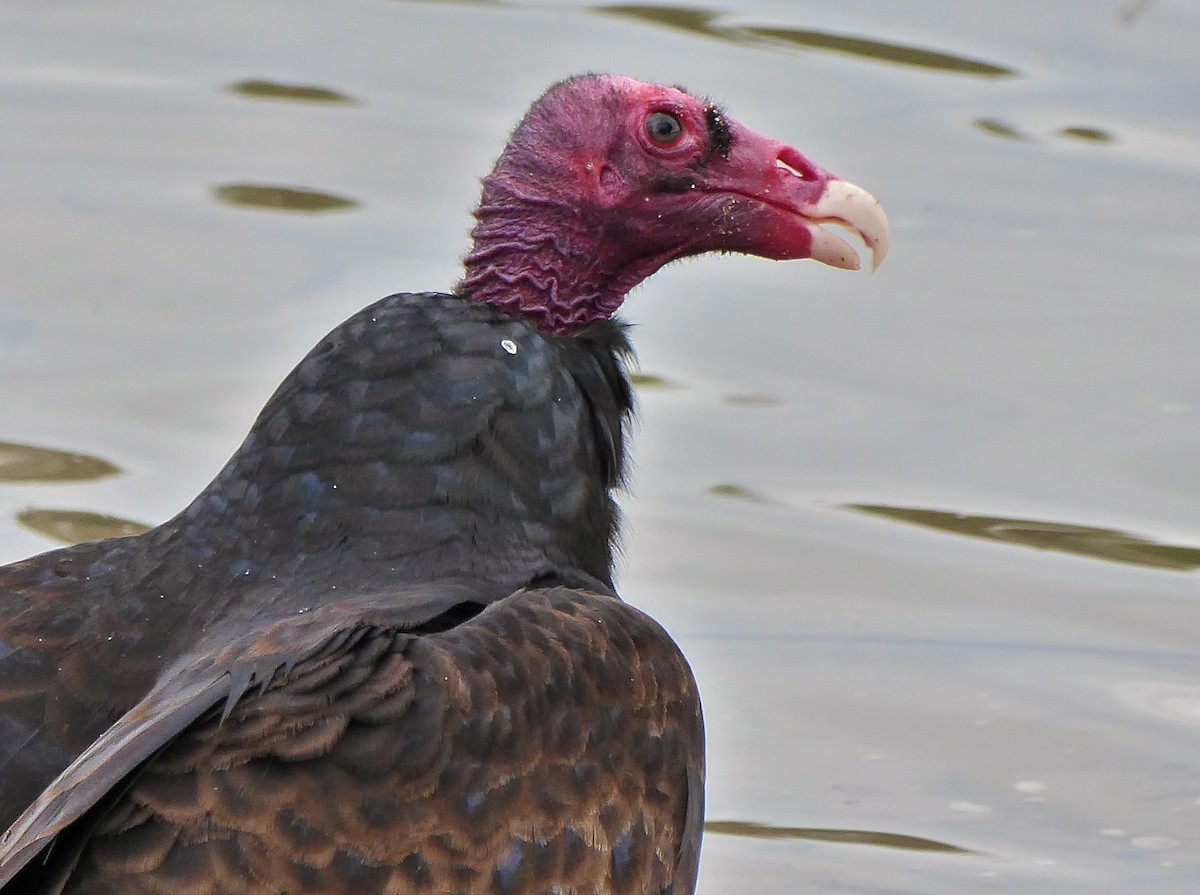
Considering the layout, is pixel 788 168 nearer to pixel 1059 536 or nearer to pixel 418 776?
pixel 418 776

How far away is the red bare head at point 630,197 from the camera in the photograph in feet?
15.9

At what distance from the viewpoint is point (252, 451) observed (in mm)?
4469

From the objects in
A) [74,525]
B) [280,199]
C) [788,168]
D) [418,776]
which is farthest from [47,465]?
[418,776]

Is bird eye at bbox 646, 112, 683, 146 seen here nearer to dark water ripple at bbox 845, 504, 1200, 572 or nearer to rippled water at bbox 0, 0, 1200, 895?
rippled water at bbox 0, 0, 1200, 895

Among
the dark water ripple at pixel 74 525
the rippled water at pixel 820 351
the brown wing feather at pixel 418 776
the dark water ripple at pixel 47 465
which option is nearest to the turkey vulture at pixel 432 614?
the brown wing feather at pixel 418 776

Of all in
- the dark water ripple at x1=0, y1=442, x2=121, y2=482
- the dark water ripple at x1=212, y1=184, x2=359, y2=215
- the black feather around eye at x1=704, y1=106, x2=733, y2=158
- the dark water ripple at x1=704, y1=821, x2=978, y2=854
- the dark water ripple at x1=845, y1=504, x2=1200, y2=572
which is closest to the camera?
the black feather around eye at x1=704, y1=106, x2=733, y2=158

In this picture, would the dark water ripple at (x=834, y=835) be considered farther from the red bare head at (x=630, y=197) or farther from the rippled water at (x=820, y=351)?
the red bare head at (x=630, y=197)

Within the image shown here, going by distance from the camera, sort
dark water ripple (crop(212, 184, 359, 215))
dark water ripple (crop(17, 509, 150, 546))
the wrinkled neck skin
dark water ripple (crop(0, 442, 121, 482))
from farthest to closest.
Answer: dark water ripple (crop(212, 184, 359, 215)) < dark water ripple (crop(0, 442, 121, 482)) < dark water ripple (crop(17, 509, 150, 546)) < the wrinkled neck skin

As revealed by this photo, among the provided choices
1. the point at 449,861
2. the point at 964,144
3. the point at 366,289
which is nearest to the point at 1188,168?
the point at 964,144

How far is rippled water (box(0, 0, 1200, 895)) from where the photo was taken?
5996 mm

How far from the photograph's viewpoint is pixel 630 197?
486 cm

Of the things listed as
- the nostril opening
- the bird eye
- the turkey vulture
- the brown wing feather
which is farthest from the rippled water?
the brown wing feather

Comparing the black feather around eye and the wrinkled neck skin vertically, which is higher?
the black feather around eye

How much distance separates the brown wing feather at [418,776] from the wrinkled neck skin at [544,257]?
2.80 ft
